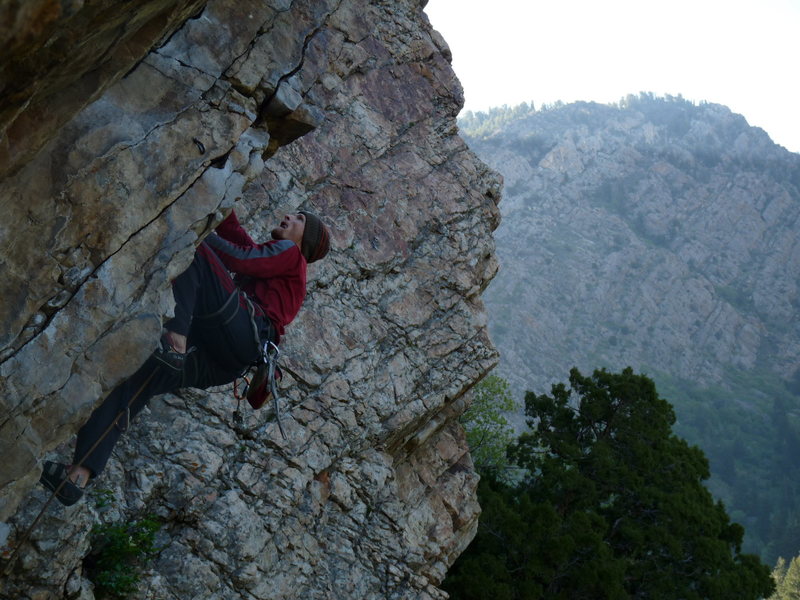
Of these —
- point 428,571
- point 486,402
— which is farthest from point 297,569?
point 486,402

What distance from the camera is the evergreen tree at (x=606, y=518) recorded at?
15984 millimetres

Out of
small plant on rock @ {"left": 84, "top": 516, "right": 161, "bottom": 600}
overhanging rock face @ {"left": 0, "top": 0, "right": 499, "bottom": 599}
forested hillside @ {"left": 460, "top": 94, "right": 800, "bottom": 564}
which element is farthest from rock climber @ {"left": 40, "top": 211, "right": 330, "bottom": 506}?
forested hillside @ {"left": 460, "top": 94, "right": 800, "bottom": 564}

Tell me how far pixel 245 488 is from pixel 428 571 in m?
3.21

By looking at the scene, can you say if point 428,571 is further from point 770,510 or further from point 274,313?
point 770,510

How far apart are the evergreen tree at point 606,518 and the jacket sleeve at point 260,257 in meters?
10.6

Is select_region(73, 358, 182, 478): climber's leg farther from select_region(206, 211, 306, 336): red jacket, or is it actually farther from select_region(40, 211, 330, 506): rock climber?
select_region(206, 211, 306, 336): red jacket

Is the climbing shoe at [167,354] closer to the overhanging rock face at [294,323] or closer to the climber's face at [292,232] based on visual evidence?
the overhanging rock face at [294,323]

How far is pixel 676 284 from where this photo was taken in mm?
120750

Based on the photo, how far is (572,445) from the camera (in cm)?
2014

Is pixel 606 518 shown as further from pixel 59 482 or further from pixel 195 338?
pixel 59 482

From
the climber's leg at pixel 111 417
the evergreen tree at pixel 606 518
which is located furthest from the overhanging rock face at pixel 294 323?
the evergreen tree at pixel 606 518

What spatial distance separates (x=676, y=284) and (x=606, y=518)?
357 feet

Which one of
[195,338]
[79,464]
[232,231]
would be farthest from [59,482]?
[232,231]

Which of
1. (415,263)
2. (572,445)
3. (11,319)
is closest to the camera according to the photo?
(11,319)
